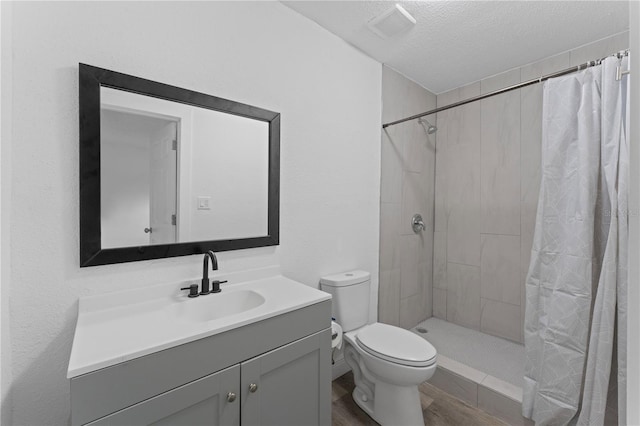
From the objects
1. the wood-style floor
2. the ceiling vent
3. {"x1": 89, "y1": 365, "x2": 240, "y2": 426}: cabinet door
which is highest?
the ceiling vent

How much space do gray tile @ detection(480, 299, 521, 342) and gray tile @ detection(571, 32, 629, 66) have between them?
185 centimetres

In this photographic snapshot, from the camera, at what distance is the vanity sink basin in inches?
48.2

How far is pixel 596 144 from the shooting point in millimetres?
1442

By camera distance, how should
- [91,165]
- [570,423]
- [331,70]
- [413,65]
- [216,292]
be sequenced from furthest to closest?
[413,65] < [331,70] < [570,423] < [216,292] < [91,165]

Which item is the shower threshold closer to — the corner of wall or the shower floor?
the shower floor

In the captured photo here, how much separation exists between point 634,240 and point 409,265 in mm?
2293

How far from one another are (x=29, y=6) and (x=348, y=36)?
1578mm

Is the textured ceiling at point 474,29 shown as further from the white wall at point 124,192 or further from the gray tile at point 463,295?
the gray tile at point 463,295

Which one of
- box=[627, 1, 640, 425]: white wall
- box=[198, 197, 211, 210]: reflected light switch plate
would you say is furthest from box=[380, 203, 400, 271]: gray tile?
box=[627, 1, 640, 425]: white wall

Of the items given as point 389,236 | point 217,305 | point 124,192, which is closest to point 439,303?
point 389,236

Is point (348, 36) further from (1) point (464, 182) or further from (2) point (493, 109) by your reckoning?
(1) point (464, 182)

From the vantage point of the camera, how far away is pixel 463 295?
2.60 metres

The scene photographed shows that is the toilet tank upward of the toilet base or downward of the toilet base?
upward

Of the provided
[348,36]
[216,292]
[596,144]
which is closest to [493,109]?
[596,144]
